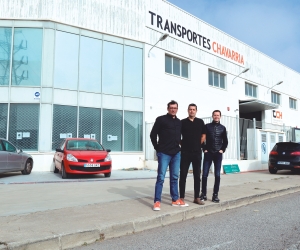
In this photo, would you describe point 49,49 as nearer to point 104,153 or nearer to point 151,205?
point 104,153

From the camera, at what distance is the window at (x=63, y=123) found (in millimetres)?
14508

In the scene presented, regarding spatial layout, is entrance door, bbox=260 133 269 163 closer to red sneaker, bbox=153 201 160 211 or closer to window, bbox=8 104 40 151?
window, bbox=8 104 40 151

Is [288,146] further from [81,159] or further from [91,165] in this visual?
[81,159]

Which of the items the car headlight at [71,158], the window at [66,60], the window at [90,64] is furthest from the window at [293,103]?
the car headlight at [71,158]

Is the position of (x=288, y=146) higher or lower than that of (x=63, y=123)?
lower

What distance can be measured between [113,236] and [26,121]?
10951mm

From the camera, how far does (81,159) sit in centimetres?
1128

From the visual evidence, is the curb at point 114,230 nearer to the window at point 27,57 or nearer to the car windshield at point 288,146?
the car windshield at point 288,146

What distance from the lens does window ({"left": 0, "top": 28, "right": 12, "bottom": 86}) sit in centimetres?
1447

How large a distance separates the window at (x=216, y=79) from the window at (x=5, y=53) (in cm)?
1277

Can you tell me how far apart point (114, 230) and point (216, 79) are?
1938 cm

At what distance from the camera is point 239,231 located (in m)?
4.90

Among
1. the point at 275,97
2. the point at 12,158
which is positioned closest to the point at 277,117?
the point at 275,97

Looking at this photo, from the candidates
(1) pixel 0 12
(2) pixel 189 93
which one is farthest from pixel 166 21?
(1) pixel 0 12
